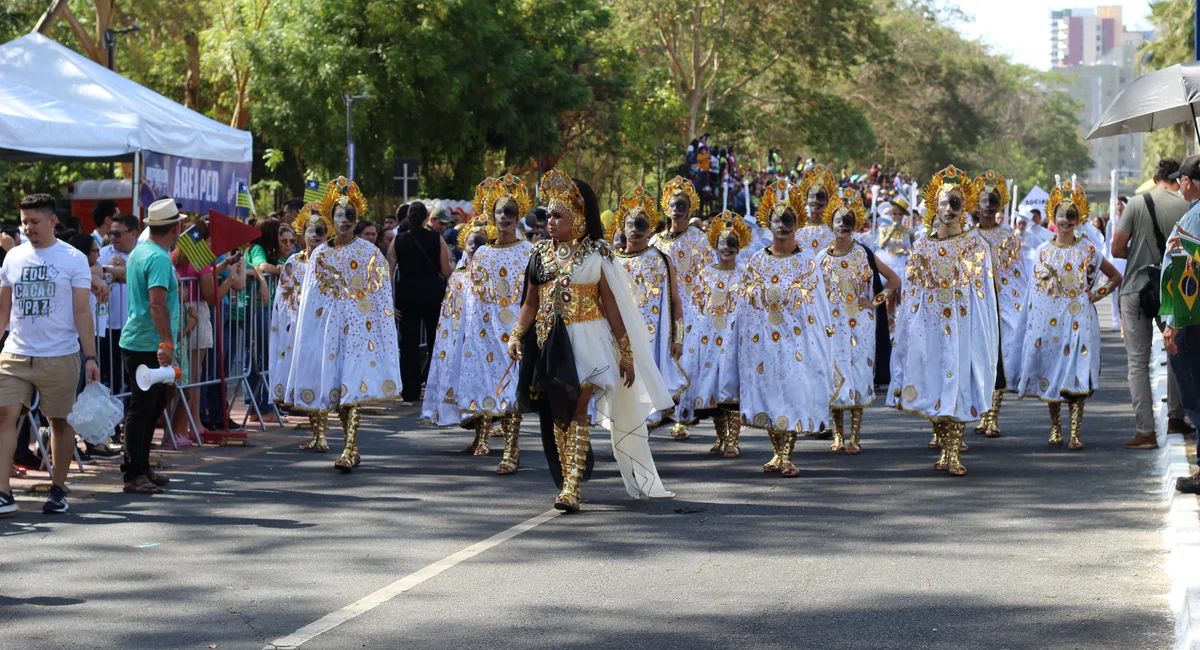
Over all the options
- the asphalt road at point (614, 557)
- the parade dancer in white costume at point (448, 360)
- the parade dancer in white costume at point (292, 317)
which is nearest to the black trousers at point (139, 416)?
the asphalt road at point (614, 557)

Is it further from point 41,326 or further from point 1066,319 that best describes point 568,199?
point 1066,319

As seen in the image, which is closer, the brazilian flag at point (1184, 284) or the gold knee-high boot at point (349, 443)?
the brazilian flag at point (1184, 284)

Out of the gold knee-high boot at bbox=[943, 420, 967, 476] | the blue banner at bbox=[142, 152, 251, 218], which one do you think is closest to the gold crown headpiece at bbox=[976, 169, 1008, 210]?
the gold knee-high boot at bbox=[943, 420, 967, 476]

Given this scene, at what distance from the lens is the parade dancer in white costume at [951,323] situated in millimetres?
10922

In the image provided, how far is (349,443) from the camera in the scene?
37.4 feet

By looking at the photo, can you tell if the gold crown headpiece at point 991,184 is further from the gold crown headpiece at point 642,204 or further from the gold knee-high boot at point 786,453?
the gold knee-high boot at point 786,453

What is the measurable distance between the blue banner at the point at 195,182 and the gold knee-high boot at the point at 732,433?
6.34 metres

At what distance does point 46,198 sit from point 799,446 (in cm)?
622

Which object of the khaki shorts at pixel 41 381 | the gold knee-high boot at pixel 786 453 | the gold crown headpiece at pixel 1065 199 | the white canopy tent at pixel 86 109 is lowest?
the gold knee-high boot at pixel 786 453

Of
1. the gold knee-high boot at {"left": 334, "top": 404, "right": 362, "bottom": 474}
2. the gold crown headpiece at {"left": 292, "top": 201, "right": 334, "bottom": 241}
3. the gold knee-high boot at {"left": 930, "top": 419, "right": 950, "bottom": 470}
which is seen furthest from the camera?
the gold crown headpiece at {"left": 292, "top": 201, "right": 334, "bottom": 241}

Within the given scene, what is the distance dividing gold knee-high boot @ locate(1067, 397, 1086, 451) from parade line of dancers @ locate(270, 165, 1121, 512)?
2cm

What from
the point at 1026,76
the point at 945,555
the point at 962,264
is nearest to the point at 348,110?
the point at 962,264

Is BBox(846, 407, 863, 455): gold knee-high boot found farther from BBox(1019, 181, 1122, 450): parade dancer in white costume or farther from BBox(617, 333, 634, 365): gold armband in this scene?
BBox(617, 333, 634, 365): gold armband

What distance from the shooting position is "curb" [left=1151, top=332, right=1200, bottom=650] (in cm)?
619
